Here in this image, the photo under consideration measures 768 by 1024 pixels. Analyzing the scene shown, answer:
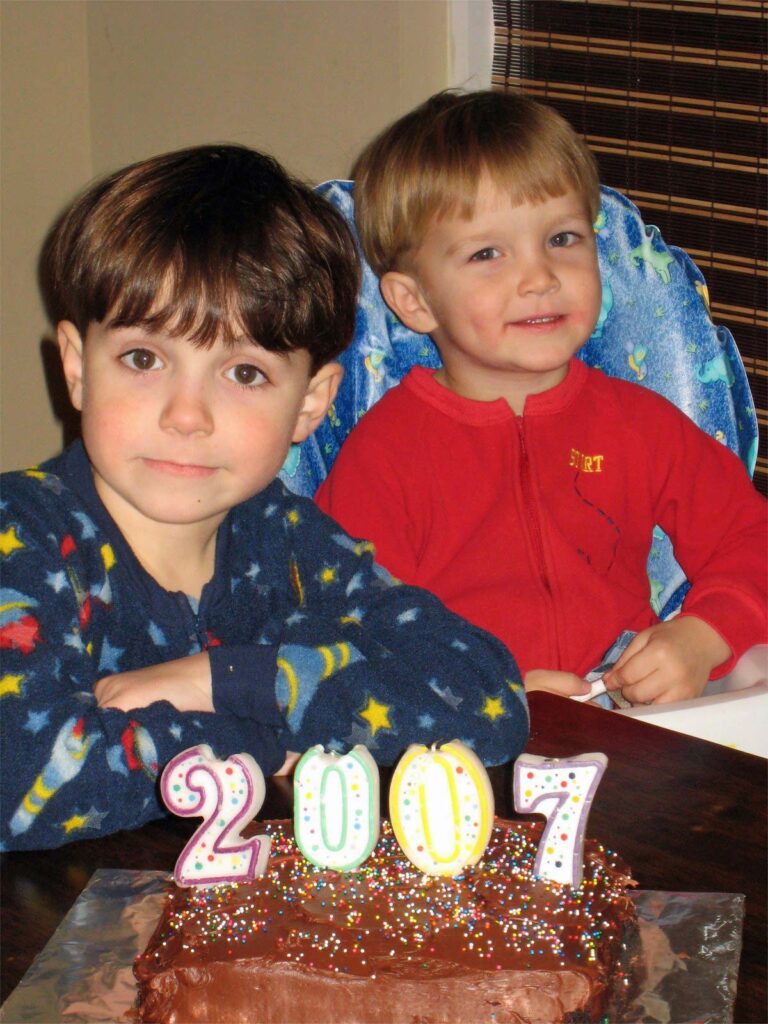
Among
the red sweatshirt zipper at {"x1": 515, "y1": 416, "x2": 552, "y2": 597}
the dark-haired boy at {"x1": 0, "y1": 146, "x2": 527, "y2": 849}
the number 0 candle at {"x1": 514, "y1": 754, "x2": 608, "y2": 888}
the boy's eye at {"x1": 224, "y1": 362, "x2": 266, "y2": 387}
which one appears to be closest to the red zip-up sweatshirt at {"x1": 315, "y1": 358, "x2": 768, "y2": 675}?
the red sweatshirt zipper at {"x1": 515, "y1": 416, "x2": 552, "y2": 597}

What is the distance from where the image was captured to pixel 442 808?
832 millimetres

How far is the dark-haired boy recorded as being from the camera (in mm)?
1062

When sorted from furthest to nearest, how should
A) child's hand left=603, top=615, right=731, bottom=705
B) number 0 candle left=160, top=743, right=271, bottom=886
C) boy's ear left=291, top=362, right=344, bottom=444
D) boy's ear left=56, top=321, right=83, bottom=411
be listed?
child's hand left=603, top=615, right=731, bottom=705 < boy's ear left=291, top=362, right=344, bottom=444 < boy's ear left=56, top=321, right=83, bottom=411 < number 0 candle left=160, top=743, right=271, bottom=886

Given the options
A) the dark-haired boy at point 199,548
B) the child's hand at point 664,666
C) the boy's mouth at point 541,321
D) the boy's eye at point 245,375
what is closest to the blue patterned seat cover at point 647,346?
the boy's mouth at point 541,321

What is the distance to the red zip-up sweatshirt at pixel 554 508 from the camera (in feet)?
5.65

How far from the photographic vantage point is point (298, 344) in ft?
4.34

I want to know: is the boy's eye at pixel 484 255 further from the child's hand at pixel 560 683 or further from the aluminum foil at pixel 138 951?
the aluminum foil at pixel 138 951

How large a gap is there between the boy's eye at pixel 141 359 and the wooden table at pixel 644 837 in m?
0.43

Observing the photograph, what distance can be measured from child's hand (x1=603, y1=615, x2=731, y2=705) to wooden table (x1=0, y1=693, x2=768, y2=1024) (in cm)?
45

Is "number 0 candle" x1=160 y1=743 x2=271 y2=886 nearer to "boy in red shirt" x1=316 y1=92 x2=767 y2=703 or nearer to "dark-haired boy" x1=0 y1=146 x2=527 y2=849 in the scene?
"dark-haired boy" x1=0 y1=146 x2=527 y2=849

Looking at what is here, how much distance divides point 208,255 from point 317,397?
0.26 meters

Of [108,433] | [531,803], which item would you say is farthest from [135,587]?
[531,803]

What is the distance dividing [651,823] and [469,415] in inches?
37.6

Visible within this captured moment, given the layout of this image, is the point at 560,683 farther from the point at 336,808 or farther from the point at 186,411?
the point at 336,808
